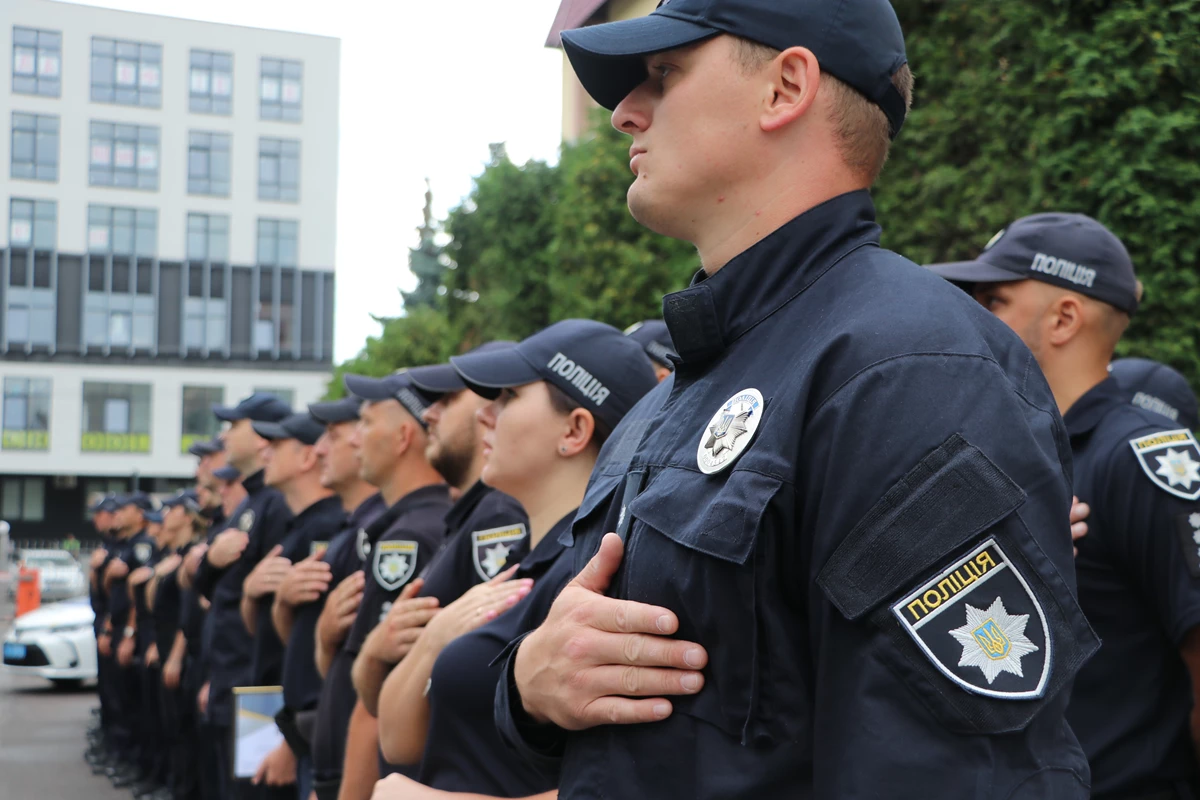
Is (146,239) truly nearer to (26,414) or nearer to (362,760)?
(26,414)

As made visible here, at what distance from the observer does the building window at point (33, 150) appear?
52.6 m

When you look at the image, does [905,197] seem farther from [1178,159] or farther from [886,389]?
[886,389]

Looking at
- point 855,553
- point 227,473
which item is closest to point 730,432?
point 855,553

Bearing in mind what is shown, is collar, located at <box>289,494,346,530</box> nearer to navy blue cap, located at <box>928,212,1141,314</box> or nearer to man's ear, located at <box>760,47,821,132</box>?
navy blue cap, located at <box>928,212,1141,314</box>

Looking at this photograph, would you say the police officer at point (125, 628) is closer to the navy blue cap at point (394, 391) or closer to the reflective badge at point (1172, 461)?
the navy blue cap at point (394, 391)

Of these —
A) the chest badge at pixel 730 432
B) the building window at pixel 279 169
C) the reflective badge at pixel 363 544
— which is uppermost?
the building window at pixel 279 169

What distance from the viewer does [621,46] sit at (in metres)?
1.70

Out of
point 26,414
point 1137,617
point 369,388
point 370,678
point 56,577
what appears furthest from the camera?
point 26,414

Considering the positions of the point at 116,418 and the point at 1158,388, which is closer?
the point at 1158,388

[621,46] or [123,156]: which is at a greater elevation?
[123,156]

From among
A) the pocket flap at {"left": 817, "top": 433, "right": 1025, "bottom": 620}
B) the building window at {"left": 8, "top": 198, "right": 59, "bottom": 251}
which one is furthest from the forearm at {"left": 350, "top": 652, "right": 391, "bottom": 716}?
the building window at {"left": 8, "top": 198, "right": 59, "bottom": 251}

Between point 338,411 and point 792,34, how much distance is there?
17.2ft

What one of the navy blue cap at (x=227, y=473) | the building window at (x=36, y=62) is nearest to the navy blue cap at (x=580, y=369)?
the navy blue cap at (x=227, y=473)

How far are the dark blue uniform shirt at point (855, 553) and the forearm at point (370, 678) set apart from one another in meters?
2.30
